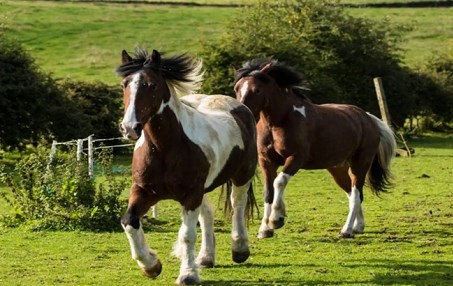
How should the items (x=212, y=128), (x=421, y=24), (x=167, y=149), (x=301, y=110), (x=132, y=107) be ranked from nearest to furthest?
(x=132, y=107), (x=167, y=149), (x=212, y=128), (x=301, y=110), (x=421, y=24)

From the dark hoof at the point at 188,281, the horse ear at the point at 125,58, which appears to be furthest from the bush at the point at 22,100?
the dark hoof at the point at 188,281

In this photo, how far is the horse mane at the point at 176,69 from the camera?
8336 mm

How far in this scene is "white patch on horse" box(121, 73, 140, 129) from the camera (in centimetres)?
766

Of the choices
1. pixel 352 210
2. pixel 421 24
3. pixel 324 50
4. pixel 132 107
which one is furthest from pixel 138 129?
pixel 421 24

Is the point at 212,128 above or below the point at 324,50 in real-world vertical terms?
above

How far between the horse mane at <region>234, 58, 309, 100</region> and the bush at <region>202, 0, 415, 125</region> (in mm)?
20833

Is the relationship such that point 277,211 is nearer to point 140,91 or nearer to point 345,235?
point 345,235

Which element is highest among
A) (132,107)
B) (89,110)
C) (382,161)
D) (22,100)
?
(132,107)

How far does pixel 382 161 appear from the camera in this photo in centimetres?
1382

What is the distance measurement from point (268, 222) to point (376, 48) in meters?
29.0

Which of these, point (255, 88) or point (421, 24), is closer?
point (255, 88)

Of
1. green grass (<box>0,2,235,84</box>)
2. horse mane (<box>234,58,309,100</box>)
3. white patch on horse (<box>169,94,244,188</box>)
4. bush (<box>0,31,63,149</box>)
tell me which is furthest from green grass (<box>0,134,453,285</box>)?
green grass (<box>0,2,235,84</box>)

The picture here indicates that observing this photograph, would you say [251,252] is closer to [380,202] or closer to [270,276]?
[270,276]

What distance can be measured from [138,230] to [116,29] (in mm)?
52263
